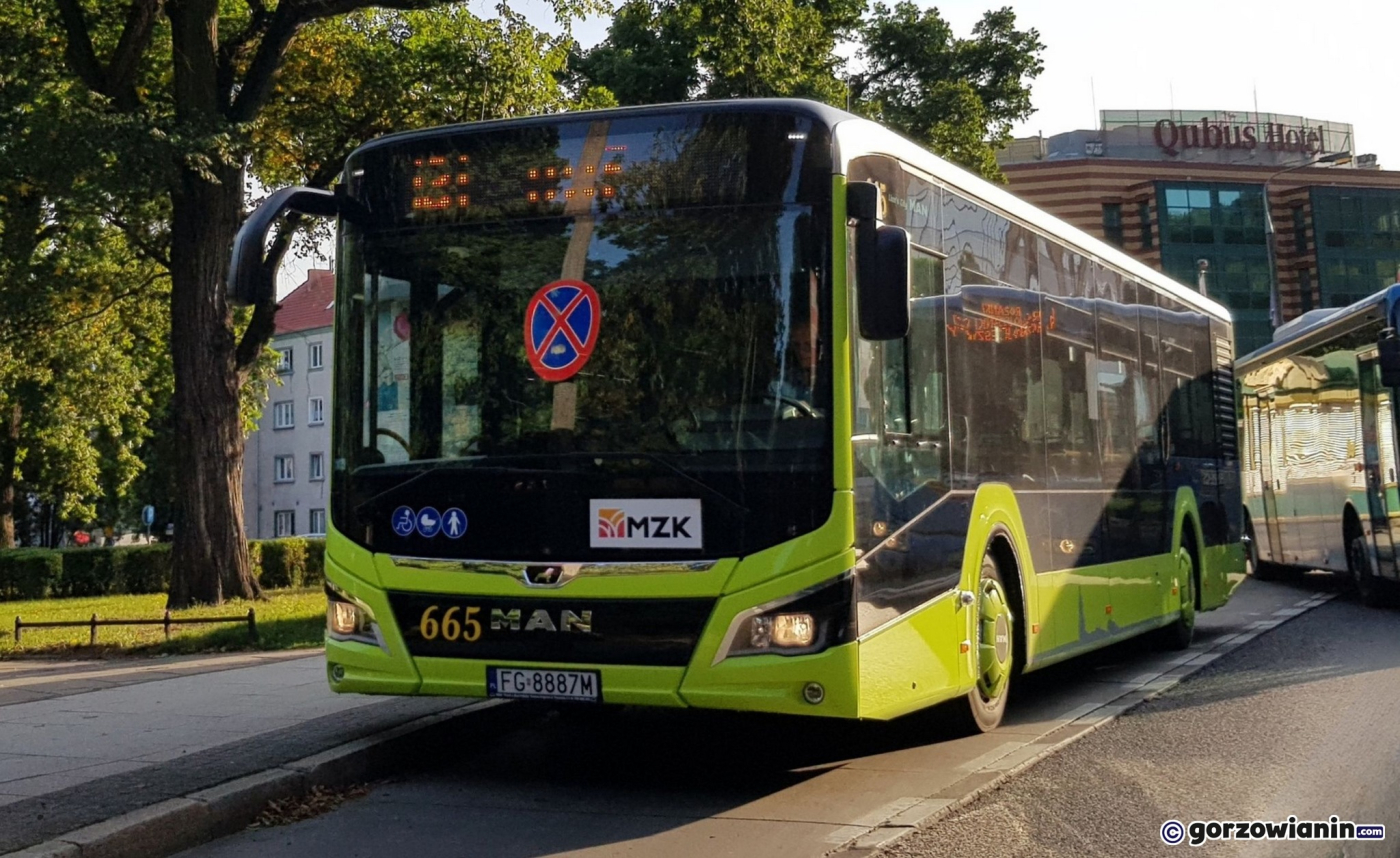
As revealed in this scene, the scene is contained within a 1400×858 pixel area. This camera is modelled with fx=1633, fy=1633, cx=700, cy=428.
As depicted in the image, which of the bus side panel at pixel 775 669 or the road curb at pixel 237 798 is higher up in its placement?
the bus side panel at pixel 775 669

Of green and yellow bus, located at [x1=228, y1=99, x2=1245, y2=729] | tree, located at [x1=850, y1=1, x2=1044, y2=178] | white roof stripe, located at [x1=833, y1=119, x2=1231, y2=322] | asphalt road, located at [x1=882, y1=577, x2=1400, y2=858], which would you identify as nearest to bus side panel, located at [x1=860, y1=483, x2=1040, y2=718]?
green and yellow bus, located at [x1=228, y1=99, x2=1245, y2=729]

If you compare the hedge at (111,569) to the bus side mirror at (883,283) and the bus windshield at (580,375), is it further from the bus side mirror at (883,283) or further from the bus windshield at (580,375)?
the bus side mirror at (883,283)

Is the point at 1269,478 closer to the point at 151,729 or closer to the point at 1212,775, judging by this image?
the point at 1212,775

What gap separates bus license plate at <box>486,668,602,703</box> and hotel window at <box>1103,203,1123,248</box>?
240 feet

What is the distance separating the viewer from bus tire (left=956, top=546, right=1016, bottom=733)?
8.77 metres

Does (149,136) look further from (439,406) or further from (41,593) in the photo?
(41,593)

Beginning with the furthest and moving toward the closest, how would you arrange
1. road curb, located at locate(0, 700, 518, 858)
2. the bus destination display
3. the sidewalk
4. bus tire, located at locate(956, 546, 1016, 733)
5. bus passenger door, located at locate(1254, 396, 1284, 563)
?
bus passenger door, located at locate(1254, 396, 1284, 563), bus tire, located at locate(956, 546, 1016, 733), the bus destination display, the sidewalk, road curb, located at locate(0, 700, 518, 858)

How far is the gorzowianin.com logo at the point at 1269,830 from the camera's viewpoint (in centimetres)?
630

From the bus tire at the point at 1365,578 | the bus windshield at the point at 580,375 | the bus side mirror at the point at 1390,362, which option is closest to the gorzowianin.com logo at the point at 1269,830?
the bus windshield at the point at 580,375

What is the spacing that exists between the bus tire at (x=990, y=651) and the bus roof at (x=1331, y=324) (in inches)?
344

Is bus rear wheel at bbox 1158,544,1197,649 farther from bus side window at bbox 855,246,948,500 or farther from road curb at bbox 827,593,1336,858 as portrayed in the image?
bus side window at bbox 855,246,948,500

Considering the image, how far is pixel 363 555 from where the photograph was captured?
25.7ft

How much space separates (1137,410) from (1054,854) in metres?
6.71

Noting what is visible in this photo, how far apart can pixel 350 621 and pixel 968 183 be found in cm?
411
